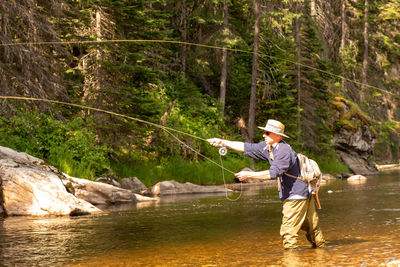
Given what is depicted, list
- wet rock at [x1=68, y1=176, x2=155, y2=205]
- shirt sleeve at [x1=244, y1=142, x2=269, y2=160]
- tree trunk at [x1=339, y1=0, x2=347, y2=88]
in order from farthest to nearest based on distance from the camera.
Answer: tree trunk at [x1=339, y1=0, x2=347, y2=88]
wet rock at [x1=68, y1=176, x2=155, y2=205]
shirt sleeve at [x1=244, y1=142, x2=269, y2=160]

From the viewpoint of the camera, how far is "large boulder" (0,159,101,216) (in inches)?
415

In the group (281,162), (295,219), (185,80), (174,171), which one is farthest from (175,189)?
(281,162)

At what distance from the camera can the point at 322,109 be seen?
97.8 feet

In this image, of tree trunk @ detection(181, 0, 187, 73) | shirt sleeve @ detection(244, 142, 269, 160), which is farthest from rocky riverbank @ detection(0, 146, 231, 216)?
tree trunk @ detection(181, 0, 187, 73)

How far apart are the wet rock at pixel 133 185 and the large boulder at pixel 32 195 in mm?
5379

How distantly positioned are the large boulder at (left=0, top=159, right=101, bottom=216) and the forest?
1.69 m

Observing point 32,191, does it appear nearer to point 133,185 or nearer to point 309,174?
point 133,185

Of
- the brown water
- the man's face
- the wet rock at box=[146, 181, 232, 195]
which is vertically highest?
the man's face

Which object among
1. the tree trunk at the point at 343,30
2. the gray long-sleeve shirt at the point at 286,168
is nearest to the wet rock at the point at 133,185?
the gray long-sleeve shirt at the point at 286,168

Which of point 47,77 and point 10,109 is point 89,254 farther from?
point 47,77

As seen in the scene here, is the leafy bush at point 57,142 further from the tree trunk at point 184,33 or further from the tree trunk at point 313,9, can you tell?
the tree trunk at point 313,9

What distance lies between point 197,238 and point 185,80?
58.5 ft

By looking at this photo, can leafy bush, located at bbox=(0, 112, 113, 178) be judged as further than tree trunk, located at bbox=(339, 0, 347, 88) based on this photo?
No

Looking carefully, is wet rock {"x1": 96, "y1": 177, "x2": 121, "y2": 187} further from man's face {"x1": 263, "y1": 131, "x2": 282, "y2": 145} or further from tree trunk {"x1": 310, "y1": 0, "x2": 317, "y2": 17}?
tree trunk {"x1": 310, "y1": 0, "x2": 317, "y2": 17}
